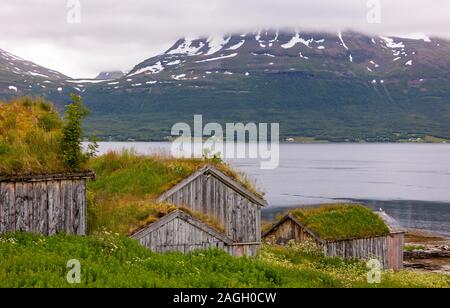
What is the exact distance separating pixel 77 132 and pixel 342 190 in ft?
379

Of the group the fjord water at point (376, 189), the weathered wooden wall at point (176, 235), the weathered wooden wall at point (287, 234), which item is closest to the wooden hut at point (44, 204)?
the weathered wooden wall at point (176, 235)

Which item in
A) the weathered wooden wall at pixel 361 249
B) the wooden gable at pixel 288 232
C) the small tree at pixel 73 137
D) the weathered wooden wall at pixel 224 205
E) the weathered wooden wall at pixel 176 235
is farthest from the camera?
the wooden gable at pixel 288 232

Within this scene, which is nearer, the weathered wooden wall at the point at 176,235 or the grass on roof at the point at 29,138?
the grass on roof at the point at 29,138

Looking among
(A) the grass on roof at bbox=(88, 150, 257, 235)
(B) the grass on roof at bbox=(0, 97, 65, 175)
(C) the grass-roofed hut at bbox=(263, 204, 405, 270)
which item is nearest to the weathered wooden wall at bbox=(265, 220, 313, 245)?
(C) the grass-roofed hut at bbox=(263, 204, 405, 270)

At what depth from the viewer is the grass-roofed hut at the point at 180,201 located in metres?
24.7

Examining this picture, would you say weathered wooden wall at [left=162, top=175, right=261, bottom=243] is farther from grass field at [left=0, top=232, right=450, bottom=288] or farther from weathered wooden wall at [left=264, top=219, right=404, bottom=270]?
weathered wooden wall at [left=264, top=219, right=404, bottom=270]

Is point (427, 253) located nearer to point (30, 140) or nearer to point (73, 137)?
point (73, 137)

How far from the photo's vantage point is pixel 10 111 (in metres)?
22.5

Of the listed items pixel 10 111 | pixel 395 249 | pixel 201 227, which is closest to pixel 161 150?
pixel 201 227

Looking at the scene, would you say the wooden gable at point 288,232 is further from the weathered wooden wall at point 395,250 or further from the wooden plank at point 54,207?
the wooden plank at point 54,207

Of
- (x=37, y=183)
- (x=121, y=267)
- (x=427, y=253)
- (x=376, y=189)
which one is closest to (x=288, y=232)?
(x=37, y=183)

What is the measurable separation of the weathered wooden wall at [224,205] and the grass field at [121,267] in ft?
23.4
